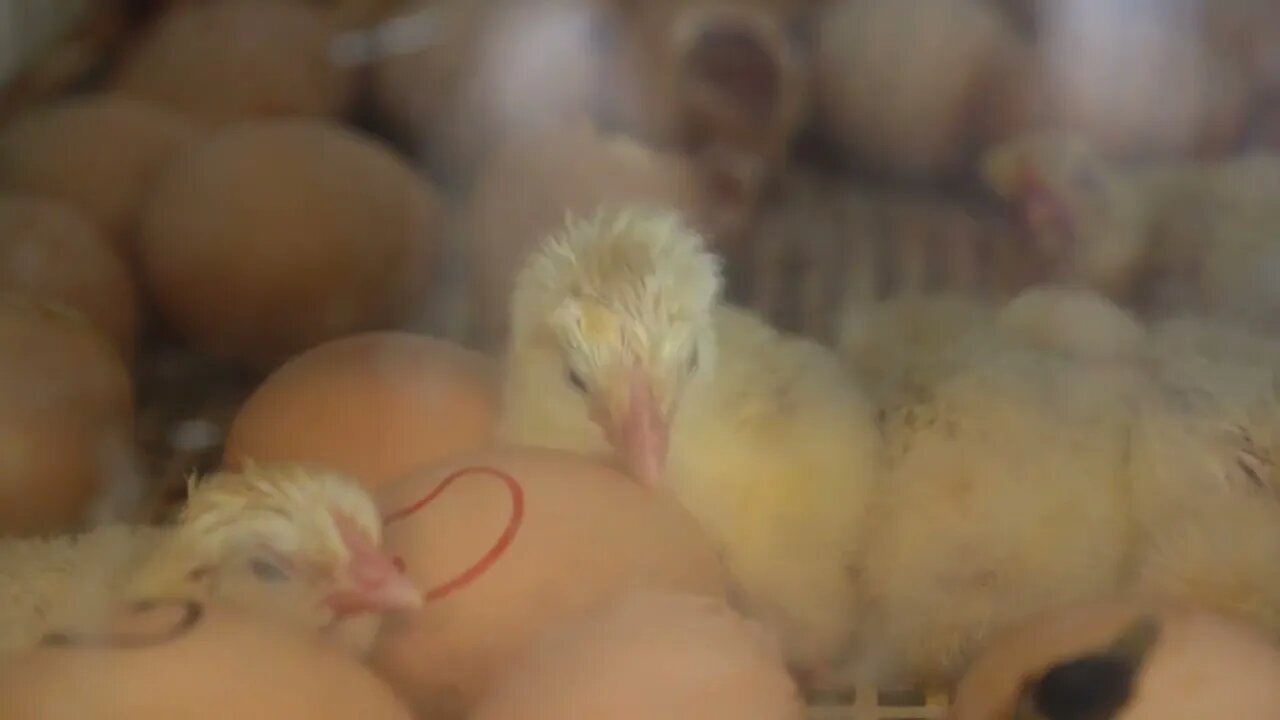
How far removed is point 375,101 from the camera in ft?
3.80

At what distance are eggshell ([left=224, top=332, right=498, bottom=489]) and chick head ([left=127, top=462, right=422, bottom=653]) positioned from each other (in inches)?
3.6

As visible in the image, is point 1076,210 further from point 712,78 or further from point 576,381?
point 576,381

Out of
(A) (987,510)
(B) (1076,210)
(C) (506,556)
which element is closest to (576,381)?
(C) (506,556)

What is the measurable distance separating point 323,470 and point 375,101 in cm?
51

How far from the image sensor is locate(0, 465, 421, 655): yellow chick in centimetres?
→ 65

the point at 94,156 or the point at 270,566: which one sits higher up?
the point at 94,156

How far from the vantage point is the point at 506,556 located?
0.67m

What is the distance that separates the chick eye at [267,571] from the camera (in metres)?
0.67

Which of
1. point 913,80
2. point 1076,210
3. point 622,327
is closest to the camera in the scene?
point 622,327

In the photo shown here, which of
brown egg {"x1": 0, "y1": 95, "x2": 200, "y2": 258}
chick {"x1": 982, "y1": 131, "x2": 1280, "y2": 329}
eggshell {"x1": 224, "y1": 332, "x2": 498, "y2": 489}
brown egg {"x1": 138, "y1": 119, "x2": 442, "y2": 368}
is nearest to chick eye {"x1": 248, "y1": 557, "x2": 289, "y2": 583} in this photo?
eggshell {"x1": 224, "y1": 332, "x2": 498, "y2": 489}

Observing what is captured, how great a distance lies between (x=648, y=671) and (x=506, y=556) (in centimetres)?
13

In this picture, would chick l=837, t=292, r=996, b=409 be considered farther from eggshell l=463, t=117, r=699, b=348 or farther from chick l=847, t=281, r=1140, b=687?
eggshell l=463, t=117, r=699, b=348

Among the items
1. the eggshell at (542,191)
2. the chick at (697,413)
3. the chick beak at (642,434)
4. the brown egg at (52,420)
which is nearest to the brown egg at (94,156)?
Answer: the brown egg at (52,420)

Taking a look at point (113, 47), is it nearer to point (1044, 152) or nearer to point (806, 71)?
point (806, 71)
